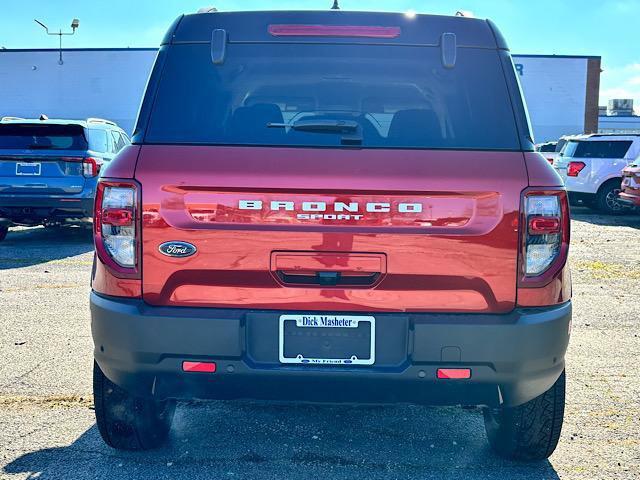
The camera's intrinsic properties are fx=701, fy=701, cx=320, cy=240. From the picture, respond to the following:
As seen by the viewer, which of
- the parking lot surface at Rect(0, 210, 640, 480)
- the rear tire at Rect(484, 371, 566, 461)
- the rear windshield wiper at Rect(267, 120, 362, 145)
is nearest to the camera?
the rear windshield wiper at Rect(267, 120, 362, 145)

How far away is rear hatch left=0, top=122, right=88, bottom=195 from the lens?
9.85 m

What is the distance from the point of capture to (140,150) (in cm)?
273

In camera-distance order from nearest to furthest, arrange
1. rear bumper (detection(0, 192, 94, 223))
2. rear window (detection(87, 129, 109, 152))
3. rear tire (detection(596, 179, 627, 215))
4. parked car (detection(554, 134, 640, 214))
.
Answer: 1. rear bumper (detection(0, 192, 94, 223))
2. rear window (detection(87, 129, 109, 152))
3. parked car (detection(554, 134, 640, 214))
4. rear tire (detection(596, 179, 627, 215))

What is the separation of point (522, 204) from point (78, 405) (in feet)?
8.91

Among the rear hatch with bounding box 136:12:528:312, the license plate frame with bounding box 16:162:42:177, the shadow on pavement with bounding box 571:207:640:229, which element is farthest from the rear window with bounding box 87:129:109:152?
the shadow on pavement with bounding box 571:207:640:229

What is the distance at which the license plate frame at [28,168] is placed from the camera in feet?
32.3

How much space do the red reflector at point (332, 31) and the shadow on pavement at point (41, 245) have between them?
684 cm

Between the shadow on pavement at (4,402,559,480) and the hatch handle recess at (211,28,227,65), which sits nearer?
the hatch handle recess at (211,28,227,65)

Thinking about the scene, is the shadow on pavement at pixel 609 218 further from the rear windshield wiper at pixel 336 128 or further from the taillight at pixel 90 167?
the rear windshield wiper at pixel 336 128

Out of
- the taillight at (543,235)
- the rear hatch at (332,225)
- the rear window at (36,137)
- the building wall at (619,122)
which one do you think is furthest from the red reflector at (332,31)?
the building wall at (619,122)

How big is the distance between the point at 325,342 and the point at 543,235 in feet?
3.01

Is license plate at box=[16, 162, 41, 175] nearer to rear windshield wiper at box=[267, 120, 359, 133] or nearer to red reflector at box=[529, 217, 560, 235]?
rear windshield wiper at box=[267, 120, 359, 133]

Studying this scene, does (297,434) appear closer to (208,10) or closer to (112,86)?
(208,10)

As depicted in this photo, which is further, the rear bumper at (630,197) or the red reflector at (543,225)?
the rear bumper at (630,197)
